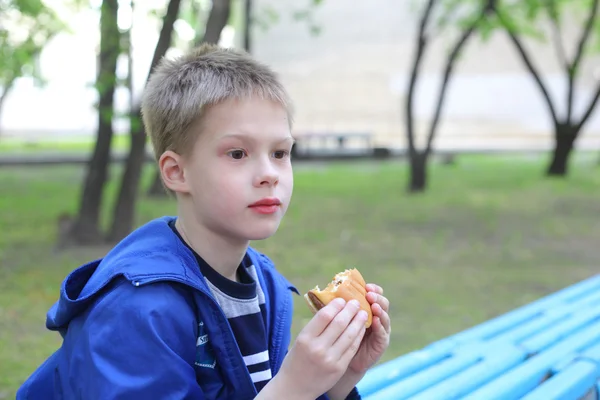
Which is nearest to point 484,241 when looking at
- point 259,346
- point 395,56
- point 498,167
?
point 259,346

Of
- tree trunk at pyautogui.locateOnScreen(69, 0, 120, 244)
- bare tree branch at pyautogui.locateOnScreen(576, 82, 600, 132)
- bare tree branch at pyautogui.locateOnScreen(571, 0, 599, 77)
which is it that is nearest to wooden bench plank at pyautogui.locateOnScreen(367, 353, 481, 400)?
tree trunk at pyautogui.locateOnScreen(69, 0, 120, 244)

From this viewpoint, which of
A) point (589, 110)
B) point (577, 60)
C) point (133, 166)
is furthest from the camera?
point (577, 60)

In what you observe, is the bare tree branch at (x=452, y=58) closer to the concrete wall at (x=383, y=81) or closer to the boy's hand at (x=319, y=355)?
the boy's hand at (x=319, y=355)

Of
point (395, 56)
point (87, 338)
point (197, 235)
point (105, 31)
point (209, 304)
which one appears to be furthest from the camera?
point (395, 56)

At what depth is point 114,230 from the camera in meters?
7.87

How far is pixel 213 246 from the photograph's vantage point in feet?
5.63

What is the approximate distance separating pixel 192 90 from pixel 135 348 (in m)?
0.61

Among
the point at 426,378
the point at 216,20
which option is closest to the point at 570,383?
the point at 426,378

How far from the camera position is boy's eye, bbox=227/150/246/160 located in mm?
1646

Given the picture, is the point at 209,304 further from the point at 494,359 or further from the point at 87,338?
the point at 494,359

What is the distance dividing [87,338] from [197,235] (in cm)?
38

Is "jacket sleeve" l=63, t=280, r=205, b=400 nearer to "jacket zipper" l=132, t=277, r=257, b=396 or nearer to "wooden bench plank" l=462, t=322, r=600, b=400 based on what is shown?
"jacket zipper" l=132, t=277, r=257, b=396

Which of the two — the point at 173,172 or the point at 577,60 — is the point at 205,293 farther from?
the point at 577,60

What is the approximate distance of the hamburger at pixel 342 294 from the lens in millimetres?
1653
